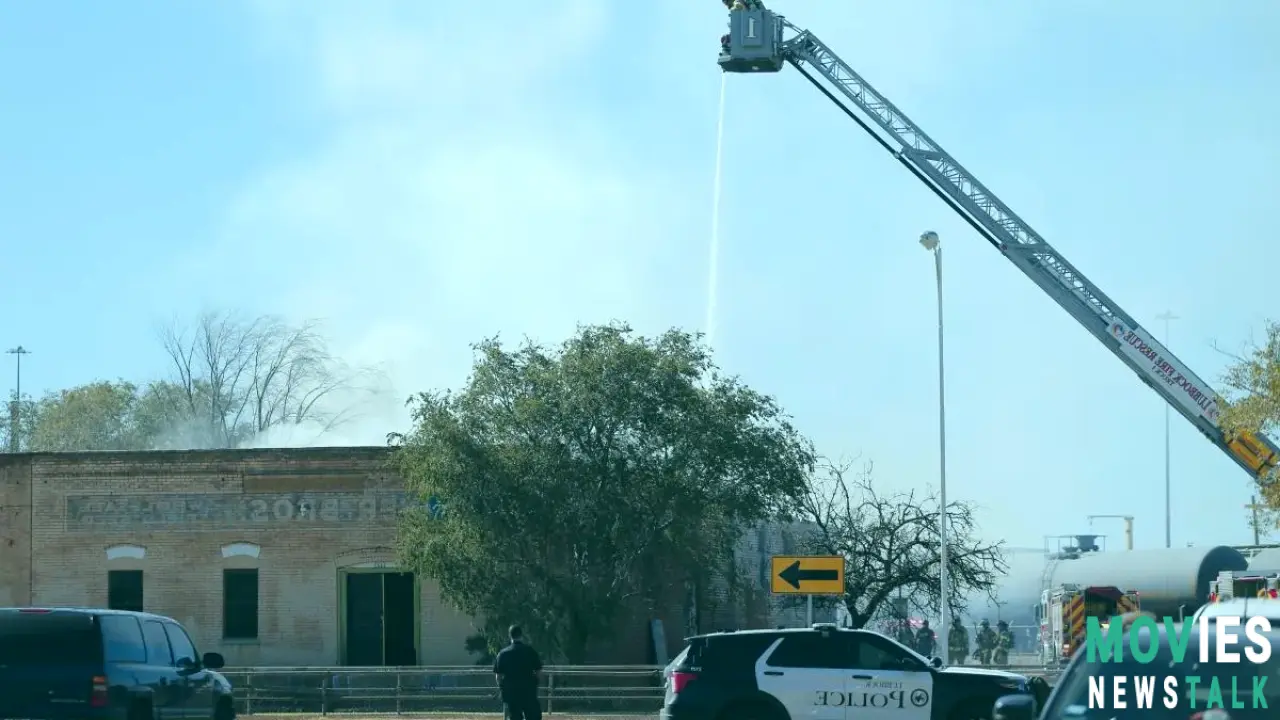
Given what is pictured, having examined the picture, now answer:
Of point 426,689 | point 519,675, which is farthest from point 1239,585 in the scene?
point 426,689

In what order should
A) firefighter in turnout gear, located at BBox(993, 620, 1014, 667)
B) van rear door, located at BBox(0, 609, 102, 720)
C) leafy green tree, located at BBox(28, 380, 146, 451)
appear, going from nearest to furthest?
van rear door, located at BBox(0, 609, 102, 720) < firefighter in turnout gear, located at BBox(993, 620, 1014, 667) < leafy green tree, located at BBox(28, 380, 146, 451)

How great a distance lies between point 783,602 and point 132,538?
1519 centimetres

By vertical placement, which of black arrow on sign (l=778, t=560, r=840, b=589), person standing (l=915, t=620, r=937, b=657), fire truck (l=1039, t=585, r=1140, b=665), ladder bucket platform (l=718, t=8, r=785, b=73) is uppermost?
ladder bucket platform (l=718, t=8, r=785, b=73)

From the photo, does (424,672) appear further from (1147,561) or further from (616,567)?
(1147,561)

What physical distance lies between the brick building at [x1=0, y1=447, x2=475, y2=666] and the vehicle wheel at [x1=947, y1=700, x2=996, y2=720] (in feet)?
57.8

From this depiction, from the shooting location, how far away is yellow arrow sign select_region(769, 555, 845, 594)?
81.9 ft

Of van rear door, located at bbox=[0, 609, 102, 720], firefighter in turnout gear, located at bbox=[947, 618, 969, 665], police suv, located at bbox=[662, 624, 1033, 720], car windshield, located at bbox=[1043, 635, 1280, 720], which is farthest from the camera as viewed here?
firefighter in turnout gear, located at bbox=[947, 618, 969, 665]

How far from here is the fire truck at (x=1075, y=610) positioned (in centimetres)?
3784

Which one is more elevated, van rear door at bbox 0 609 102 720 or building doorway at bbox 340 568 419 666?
van rear door at bbox 0 609 102 720

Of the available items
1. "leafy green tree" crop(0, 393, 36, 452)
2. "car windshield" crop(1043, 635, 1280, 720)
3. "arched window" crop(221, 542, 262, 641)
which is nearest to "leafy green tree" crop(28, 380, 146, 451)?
"leafy green tree" crop(0, 393, 36, 452)

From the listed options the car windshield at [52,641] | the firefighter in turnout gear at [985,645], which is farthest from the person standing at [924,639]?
the car windshield at [52,641]

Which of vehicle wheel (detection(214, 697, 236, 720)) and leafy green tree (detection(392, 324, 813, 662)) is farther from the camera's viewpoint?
leafy green tree (detection(392, 324, 813, 662))

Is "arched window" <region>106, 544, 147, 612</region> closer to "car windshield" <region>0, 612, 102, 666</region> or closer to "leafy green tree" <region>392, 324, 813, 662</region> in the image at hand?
"leafy green tree" <region>392, 324, 813, 662</region>

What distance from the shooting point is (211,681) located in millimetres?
21797
